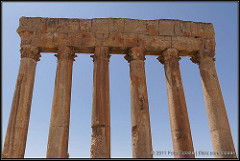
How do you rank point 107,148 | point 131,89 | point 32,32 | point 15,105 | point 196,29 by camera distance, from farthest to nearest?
point 196,29 → point 32,32 → point 131,89 → point 15,105 → point 107,148

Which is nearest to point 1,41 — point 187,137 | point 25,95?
point 25,95

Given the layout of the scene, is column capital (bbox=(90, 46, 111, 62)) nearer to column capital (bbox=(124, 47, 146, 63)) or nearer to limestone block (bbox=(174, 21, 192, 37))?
column capital (bbox=(124, 47, 146, 63))

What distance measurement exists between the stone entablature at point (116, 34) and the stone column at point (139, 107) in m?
1.38

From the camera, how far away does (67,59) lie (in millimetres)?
18391

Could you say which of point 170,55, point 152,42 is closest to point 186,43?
point 170,55

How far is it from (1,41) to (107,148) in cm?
1187

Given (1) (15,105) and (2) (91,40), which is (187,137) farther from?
(1) (15,105)

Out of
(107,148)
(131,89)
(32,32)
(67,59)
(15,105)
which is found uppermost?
(32,32)

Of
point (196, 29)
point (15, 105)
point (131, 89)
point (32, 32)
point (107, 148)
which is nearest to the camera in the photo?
point (107, 148)

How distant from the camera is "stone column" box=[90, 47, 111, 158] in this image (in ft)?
48.7

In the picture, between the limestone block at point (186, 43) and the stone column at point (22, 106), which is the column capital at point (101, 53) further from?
the limestone block at point (186, 43)

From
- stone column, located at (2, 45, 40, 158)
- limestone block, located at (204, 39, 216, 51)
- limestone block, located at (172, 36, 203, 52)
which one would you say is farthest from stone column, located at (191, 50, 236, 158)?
stone column, located at (2, 45, 40, 158)

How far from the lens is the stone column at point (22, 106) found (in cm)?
1501

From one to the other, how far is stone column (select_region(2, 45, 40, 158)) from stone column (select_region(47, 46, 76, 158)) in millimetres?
Result: 1934
